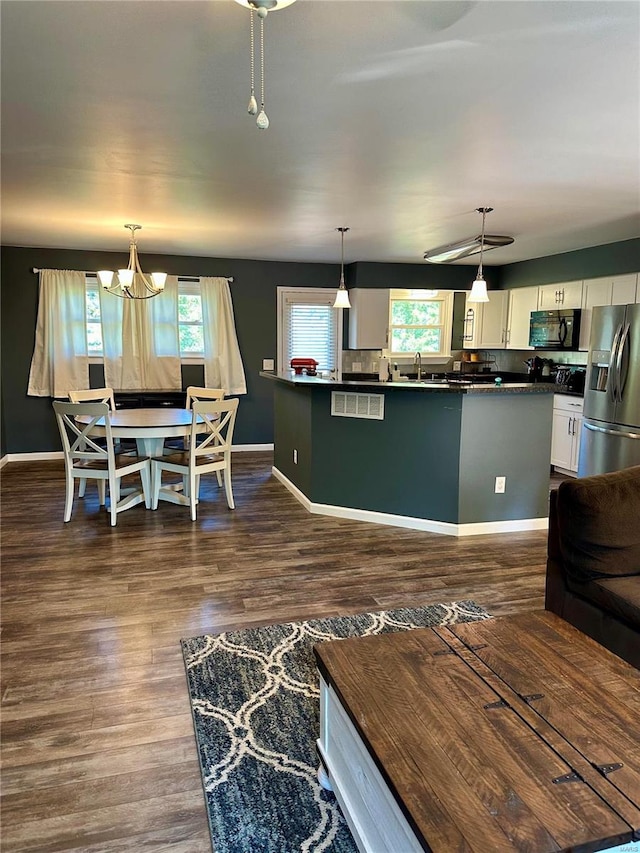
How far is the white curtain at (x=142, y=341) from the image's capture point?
676 cm

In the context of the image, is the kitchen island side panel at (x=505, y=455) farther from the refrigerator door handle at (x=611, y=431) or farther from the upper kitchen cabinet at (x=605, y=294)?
the upper kitchen cabinet at (x=605, y=294)

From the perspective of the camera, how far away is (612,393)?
16.7ft

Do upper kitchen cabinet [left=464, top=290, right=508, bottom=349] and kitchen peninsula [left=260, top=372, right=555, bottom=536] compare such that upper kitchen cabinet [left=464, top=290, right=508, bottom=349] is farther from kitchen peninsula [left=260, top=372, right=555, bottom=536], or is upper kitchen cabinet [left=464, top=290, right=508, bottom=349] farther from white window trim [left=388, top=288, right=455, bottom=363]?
kitchen peninsula [left=260, top=372, right=555, bottom=536]

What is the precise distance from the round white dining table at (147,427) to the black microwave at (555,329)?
4.16m

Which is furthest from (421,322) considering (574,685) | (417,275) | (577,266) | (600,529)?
(574,685)

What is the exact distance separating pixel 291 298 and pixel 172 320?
1.56m

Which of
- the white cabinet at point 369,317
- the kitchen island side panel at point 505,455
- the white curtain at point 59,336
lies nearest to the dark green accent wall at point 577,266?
the white cabinet at point 369,317

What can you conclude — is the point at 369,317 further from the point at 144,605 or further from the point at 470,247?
the point at 144,605

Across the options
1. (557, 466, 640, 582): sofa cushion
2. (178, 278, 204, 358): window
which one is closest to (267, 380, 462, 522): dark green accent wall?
(557, 466, 640, 582): sofa cushion

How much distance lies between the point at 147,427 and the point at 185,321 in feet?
9.48

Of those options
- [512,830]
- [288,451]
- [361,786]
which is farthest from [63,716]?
[288,451]

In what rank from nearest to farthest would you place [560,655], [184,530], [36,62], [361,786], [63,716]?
[361,786] < [560,655] < [36,62] < [63,716] < [184,530]

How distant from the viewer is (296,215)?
4.52 meters

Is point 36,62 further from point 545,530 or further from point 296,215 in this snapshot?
point 545,530
